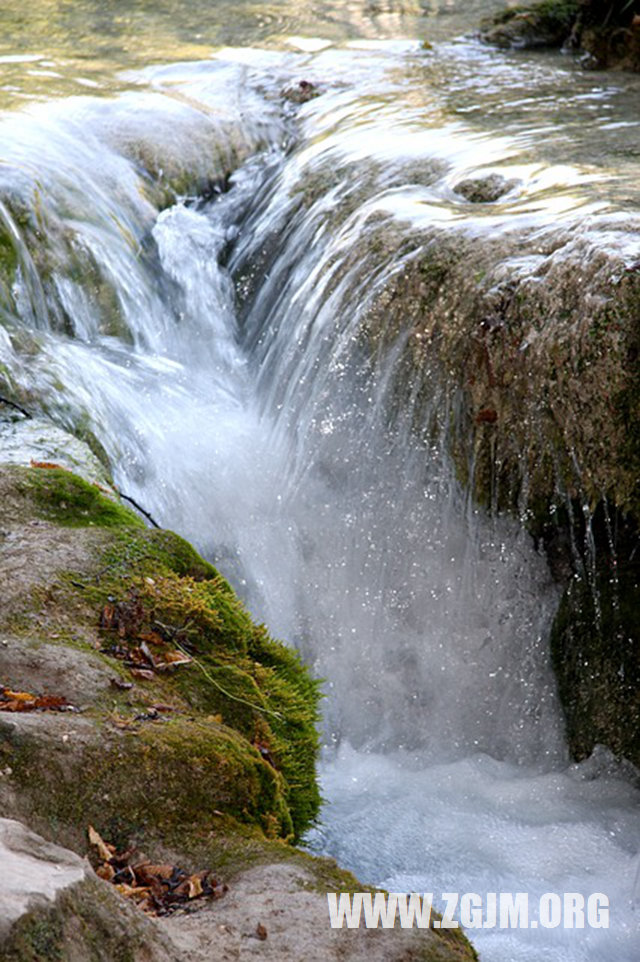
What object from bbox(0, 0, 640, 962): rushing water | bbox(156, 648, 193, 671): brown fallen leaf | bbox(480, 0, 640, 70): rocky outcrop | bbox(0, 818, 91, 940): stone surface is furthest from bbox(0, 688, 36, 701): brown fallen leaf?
bbox(480, 0, 640, 70): rocky outcrop

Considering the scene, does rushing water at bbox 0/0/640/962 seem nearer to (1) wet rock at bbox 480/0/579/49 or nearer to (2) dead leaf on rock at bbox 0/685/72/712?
(2) dead leaf on rock at bbox 0/685/72/712

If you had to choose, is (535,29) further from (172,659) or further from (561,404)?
(172,659)

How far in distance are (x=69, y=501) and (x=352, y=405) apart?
7.74ft

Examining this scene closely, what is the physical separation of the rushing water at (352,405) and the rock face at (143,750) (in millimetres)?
1447

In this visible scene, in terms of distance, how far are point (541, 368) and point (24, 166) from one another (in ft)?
15.3

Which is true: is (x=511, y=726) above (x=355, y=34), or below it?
below

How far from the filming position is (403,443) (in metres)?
6.06

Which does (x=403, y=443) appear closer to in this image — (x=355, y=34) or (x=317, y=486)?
(x=317, y=486)

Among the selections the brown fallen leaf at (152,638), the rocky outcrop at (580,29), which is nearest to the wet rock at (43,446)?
the brown fallen leaf at (152,638)

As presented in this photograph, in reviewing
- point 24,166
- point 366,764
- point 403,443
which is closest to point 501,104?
point 24,166

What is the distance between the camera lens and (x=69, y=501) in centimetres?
434

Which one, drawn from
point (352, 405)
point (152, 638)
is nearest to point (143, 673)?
point (152, 638)

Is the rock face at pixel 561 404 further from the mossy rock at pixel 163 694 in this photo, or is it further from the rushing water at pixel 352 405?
the mossy rock at pixel 163 694

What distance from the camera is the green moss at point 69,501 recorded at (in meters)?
4.27
